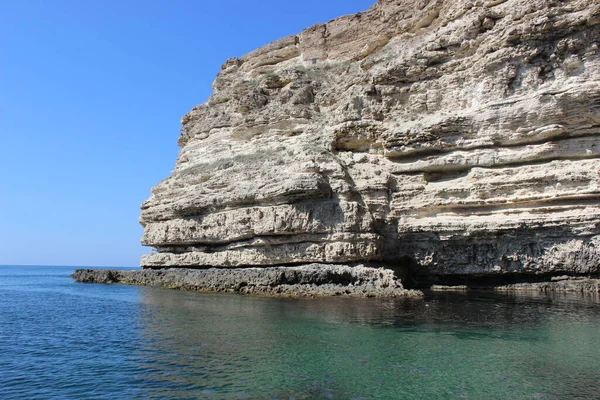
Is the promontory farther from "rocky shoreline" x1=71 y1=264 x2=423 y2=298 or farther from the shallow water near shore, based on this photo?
the shallow water near shore

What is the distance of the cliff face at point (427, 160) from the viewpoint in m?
23.2

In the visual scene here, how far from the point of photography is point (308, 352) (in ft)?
37.4

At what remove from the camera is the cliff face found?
23156 millimetres

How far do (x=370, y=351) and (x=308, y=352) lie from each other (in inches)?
59.4

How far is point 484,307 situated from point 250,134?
2176cm

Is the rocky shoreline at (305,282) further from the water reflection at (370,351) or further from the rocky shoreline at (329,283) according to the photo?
the water reflection at (370,351)

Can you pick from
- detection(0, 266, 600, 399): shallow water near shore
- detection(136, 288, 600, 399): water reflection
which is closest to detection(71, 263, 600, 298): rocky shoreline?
detection(0, 266, 600, 399): shallow water near shore

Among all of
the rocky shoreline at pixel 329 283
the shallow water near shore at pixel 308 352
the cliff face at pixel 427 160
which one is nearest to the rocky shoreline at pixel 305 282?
the rocky shoreline at pixel 329 283

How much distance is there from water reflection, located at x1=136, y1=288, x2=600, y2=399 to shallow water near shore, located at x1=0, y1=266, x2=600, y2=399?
4 centimetres

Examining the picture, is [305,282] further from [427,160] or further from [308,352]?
[308,352]

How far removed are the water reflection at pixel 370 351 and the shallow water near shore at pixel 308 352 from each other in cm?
4

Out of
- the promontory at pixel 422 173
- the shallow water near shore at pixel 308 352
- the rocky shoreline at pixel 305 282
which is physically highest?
the promontory at pixel 422 173

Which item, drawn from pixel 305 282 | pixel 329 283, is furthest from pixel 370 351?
pixel 305 282

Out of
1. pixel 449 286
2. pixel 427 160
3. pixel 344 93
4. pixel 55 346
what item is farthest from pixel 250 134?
pixel 55 346
